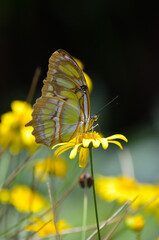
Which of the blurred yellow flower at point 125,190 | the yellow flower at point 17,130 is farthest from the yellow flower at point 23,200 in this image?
the blurred yellow flower at point 125,190

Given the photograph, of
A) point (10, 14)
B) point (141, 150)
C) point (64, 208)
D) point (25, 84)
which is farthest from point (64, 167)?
point (10, 14)

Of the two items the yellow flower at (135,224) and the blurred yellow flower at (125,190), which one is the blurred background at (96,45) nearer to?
the blurred yellow flower at (125,190)

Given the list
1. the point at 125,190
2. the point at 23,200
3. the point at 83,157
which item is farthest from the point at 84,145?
the point at 125,190

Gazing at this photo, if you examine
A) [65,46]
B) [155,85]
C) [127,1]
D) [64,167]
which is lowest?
[64,167]

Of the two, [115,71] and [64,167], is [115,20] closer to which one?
[115,71]

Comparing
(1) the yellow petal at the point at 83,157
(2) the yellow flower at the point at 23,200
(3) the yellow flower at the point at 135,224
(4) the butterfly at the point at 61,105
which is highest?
(4) the butterfly at the point at 61,105

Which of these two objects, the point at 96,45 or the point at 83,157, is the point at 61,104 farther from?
the point at 96,45

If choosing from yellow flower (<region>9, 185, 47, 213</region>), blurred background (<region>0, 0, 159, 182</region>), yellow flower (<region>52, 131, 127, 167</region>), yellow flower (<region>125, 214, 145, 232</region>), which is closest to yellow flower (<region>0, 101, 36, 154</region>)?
yellow flower (<region>9, 185, 47, 213</region>)
